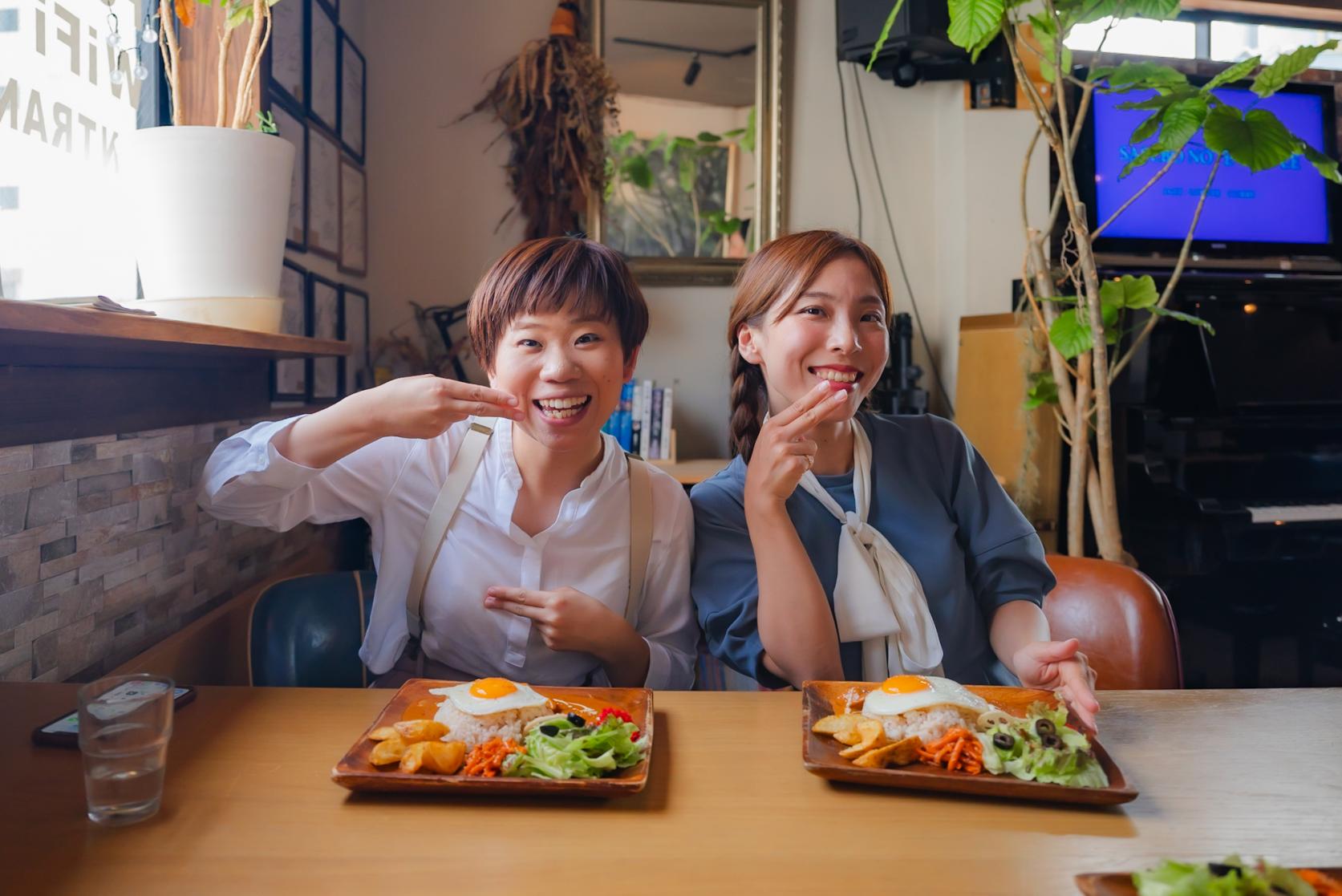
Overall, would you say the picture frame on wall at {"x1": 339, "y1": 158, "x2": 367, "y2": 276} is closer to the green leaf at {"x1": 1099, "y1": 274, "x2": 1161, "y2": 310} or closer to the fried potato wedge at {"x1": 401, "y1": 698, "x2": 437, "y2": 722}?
the fried potato wedge at {"x1": 401, "y1": 698, "x2": 437, "y2": 722}

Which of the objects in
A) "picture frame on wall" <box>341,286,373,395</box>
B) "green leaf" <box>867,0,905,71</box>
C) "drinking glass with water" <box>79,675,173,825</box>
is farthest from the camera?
"picture frame on wall" <box>341,286,373,395</box>

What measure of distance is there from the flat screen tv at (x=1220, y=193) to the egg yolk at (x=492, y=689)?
313 cm

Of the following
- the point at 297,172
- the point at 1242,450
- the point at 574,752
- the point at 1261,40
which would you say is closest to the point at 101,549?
the point at 574,752

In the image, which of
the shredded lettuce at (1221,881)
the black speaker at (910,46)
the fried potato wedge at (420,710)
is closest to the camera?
the shredded lettuce at (1221,881)

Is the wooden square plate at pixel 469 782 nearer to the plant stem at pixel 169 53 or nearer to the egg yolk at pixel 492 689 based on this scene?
the egg yolk at pixel 492 689

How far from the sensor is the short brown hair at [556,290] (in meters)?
1.39

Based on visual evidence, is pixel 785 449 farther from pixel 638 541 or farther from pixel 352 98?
pixel 352 98

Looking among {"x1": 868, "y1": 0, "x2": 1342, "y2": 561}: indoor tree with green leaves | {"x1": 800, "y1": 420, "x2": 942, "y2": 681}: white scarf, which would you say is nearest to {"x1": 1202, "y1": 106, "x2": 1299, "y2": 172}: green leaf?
{"x1": 868, "y1": 0, "x2": 1342, "y2": 561}: indoor tree with green leaves

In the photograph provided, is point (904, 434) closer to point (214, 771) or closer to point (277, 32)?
point (214, 771)

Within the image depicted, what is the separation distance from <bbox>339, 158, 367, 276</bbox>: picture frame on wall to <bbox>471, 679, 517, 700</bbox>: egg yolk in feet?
6.82

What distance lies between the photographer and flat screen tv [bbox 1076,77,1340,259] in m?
3.36

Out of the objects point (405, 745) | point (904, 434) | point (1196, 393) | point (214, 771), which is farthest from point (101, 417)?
point (1196, 393)

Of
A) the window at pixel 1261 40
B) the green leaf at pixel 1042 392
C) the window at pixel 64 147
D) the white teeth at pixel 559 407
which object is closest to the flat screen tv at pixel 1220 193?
the window at pixel 1261 40

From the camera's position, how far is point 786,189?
11.4 ft
